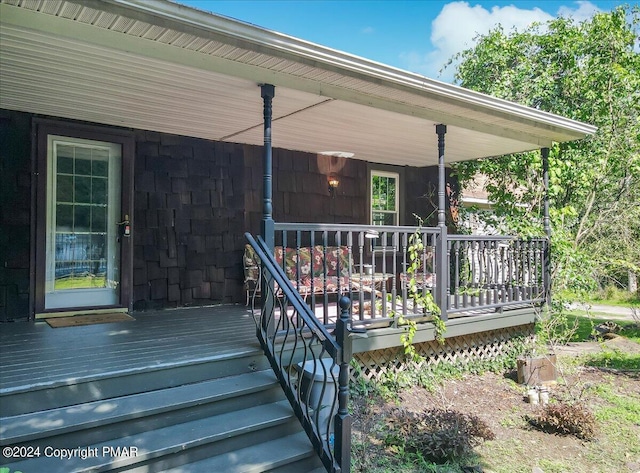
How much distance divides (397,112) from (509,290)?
8.78 ft

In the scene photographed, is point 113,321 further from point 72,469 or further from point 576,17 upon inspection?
point 576,17

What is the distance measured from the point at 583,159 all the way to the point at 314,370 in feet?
19.5

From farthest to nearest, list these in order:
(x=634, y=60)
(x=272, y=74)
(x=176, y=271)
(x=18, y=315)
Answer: (x=634, y=60) → (x=176, y=271) → (x=18, y=315) → (x=272, y=74)

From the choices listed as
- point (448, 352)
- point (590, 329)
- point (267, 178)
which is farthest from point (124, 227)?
point (590, 329)

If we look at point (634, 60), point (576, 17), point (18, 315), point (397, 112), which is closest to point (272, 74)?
point (397, 112)

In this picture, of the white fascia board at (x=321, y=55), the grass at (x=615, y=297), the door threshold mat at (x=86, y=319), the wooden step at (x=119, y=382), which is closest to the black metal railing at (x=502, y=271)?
the white fascia board at (x=321, y=55)

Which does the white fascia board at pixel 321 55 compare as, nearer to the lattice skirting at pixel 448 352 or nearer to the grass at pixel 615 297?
the lattice skirting at pixel 448 352

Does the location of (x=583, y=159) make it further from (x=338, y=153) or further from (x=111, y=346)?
(x=111, y=346)

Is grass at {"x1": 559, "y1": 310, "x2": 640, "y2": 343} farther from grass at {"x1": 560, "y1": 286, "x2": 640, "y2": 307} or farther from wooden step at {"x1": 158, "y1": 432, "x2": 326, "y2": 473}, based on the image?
wooden step at {"x1": 158, "y1": 432, "x2": 326, "y2": 473}

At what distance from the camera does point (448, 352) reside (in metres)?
5.12

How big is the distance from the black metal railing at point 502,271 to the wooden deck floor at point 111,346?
2489 millimetres

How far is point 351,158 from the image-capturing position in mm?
7066

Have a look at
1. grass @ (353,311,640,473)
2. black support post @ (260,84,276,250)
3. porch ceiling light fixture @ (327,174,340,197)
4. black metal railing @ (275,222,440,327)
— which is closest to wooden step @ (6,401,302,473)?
grass @ (353,311,640,473)

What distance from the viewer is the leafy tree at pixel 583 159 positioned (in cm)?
625
